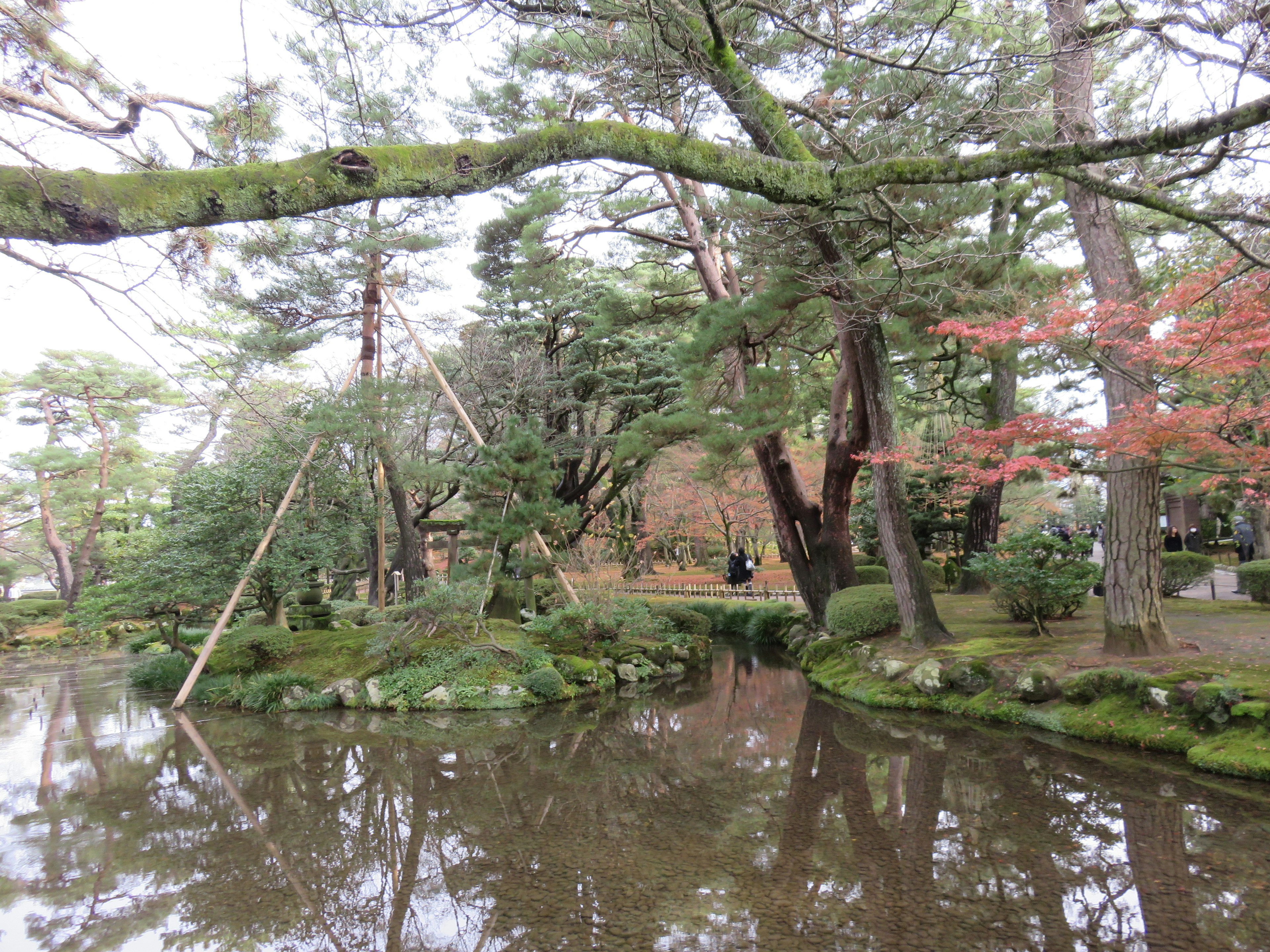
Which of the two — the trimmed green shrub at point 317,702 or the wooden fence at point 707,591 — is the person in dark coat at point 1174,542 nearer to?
the wooden fence at point 707,591

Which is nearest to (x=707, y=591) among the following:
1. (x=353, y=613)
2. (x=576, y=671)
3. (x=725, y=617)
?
(x=725, y=617)

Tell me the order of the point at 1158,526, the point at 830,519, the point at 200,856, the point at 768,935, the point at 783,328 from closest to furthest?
the point at 768,935, the point at 200,856, the point at 1158,526, the point at 783,328, the point at 830,519

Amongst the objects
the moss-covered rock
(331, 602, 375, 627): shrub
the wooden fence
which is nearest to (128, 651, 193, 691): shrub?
(331, 602, 375, 627): shrub

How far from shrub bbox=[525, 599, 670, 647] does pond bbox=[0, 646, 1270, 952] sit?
2803 millimetres

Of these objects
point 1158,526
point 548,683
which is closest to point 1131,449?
point 1158,526

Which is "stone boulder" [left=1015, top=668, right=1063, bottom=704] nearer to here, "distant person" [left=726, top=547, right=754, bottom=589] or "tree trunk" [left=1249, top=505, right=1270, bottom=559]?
"tree trunk" [left=1249, top=505, right=1270, bottom=559]

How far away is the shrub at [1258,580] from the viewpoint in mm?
8219

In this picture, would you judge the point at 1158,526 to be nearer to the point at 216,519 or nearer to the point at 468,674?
the point at 468,674

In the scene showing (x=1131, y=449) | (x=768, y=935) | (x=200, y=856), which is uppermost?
(x=1131, y=449)

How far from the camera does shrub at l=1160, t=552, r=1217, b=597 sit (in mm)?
9484

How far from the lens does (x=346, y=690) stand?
8.27 m

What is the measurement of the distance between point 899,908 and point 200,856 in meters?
3.87

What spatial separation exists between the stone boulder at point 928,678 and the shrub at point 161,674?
393 inches

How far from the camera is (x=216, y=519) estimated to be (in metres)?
9.16
